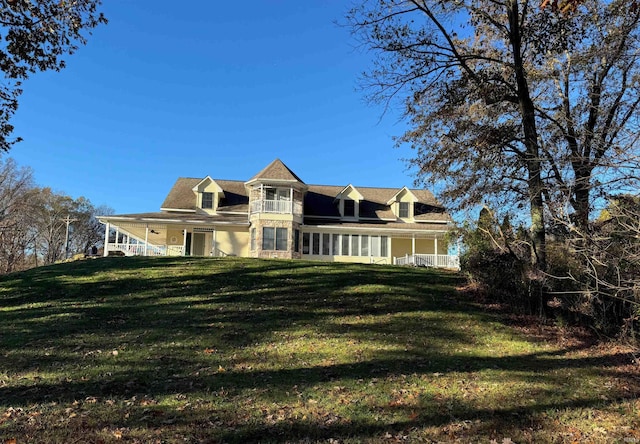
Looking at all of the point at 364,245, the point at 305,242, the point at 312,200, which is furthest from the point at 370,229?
the point at 312,200

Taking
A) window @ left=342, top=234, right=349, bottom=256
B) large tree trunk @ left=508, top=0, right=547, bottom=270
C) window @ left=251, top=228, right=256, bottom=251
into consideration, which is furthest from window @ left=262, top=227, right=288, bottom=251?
large tree trunk @ left=508, top=0, right=547, bottom=270

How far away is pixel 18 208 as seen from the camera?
42781 mm

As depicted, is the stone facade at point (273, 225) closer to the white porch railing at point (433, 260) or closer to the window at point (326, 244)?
the window at point (326, 244)

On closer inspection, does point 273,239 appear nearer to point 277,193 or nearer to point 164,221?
point 277,193

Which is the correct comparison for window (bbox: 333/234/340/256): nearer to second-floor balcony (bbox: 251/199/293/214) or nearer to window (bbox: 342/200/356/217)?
window (bbox: 342/200/356/217)

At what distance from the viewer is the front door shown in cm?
2953

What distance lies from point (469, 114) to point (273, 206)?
17366mm

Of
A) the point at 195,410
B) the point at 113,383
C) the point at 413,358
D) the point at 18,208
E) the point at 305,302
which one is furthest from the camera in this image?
the point at 18,208

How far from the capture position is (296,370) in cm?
703

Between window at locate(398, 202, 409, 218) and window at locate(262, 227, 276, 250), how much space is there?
947cm

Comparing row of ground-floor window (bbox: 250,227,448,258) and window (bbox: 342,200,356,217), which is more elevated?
window (bbox: 342,200,356,217)

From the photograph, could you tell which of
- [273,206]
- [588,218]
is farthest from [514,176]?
[273,206]

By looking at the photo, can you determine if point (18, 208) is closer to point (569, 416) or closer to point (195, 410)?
point (195, 410)

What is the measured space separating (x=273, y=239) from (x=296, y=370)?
69.0 feet
